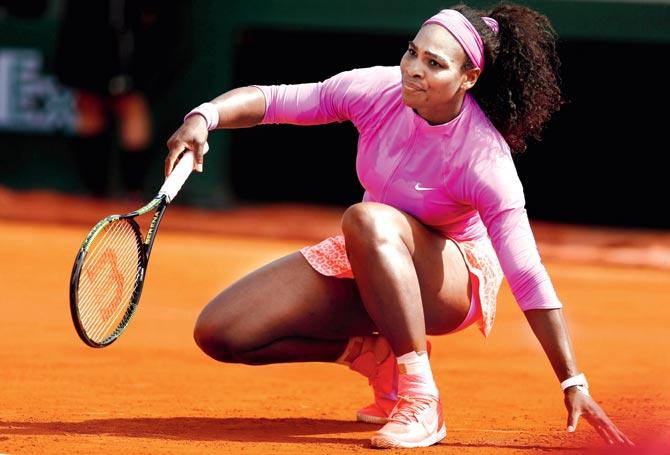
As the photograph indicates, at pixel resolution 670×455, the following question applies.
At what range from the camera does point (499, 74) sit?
3.93m

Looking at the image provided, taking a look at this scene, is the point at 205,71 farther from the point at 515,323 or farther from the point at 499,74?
the point at 499,74

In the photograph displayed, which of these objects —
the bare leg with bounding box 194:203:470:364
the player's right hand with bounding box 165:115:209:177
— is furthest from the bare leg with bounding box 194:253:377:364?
the player's right hand with bounding box 165:115:209:177

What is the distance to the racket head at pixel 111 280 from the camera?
3.52 meters

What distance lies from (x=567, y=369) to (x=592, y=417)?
0.44ft

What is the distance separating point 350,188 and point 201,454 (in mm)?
7271

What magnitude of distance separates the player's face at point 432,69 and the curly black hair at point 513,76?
0.14 meters

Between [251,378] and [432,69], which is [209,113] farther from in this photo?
[251,378]

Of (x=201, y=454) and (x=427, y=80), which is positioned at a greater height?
(x=427, y=80)

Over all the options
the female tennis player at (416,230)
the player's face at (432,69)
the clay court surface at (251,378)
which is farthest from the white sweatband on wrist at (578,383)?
the player's face at (432,69)

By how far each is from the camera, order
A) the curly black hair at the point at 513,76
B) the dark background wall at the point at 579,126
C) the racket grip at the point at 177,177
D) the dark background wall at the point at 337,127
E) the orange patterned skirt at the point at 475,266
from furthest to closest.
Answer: the dark background wall at the point at 579,126 → the dark background wall at the point at 337,127 → the orange patterned skirt at the point at 475,266 → the curly black hair at the point at 513,76 → the racket grip at the point at 177,177

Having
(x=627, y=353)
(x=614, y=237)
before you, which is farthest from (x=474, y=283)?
(x=614, y=237)

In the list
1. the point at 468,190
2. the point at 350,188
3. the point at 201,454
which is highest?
the point at 468,190

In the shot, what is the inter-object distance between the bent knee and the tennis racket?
438 millimetres

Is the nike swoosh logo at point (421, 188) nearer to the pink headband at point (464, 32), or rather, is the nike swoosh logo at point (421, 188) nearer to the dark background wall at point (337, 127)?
the pink headband at point (464, 32)
